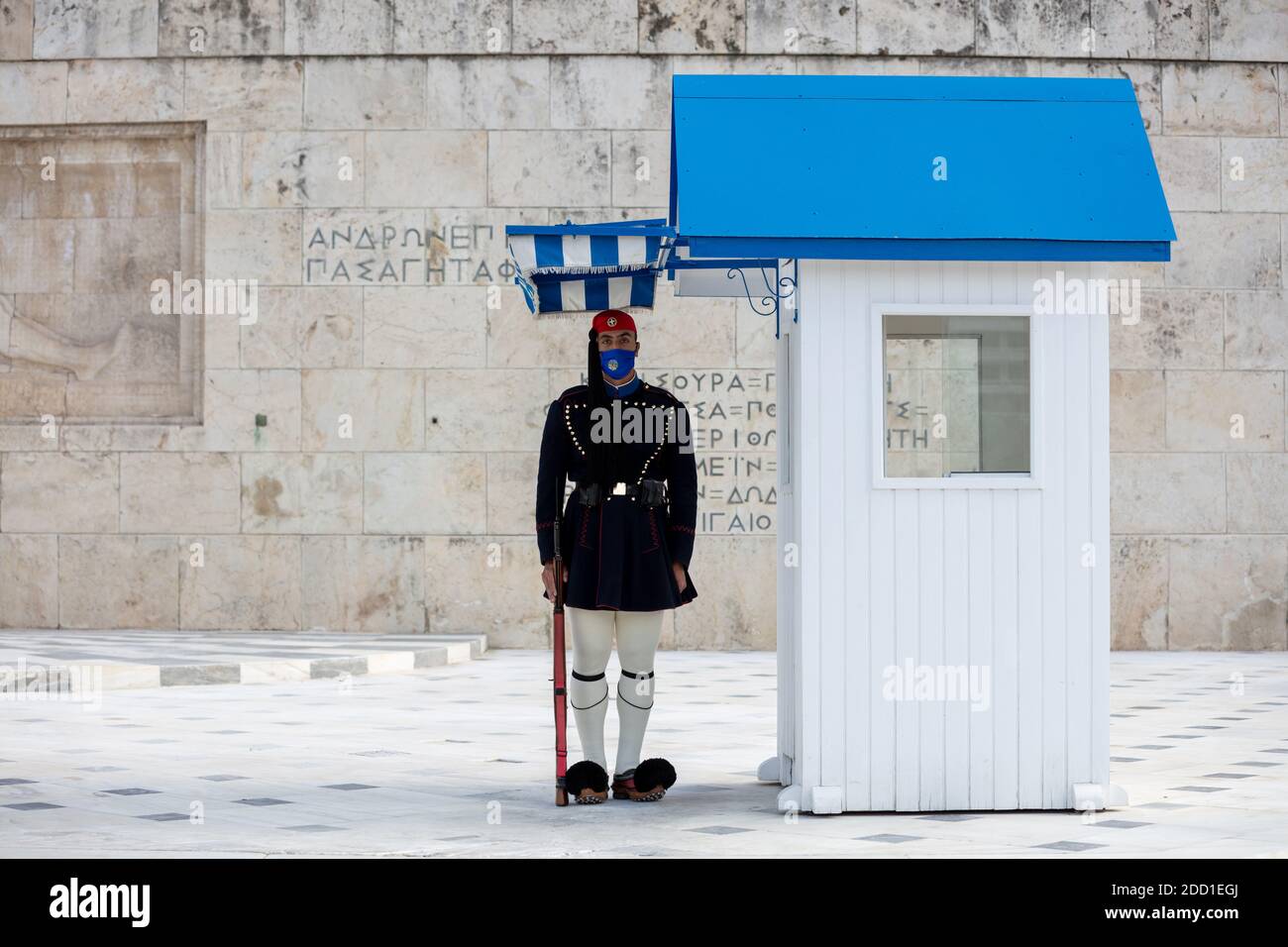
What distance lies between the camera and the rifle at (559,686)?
6.52 m

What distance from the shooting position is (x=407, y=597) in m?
14.5

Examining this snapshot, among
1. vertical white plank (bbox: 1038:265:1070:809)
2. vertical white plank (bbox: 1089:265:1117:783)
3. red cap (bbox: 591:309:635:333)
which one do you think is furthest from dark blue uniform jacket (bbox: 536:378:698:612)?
vertical white plank (bbox: 1089:265:1117:783)

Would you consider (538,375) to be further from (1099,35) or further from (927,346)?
(927,346)

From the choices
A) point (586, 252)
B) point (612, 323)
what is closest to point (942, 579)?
point (612, 323)

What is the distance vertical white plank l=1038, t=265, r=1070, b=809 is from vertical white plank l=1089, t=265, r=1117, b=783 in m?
0.12

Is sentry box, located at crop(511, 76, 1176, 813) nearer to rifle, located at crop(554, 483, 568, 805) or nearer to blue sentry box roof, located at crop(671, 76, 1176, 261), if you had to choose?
blue sentry box roof, located at crop(671, 76, 1176, 261)

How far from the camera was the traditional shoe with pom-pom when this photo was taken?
659 centimetres

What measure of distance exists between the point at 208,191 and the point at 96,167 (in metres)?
1.12

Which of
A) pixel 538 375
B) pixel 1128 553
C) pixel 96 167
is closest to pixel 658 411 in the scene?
pixel 538 375

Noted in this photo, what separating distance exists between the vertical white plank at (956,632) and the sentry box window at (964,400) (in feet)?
0.41

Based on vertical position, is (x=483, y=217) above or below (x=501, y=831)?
above

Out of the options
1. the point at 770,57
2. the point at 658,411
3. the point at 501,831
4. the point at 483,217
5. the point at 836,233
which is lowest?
the point at 501,831

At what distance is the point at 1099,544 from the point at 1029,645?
18.0 inches
